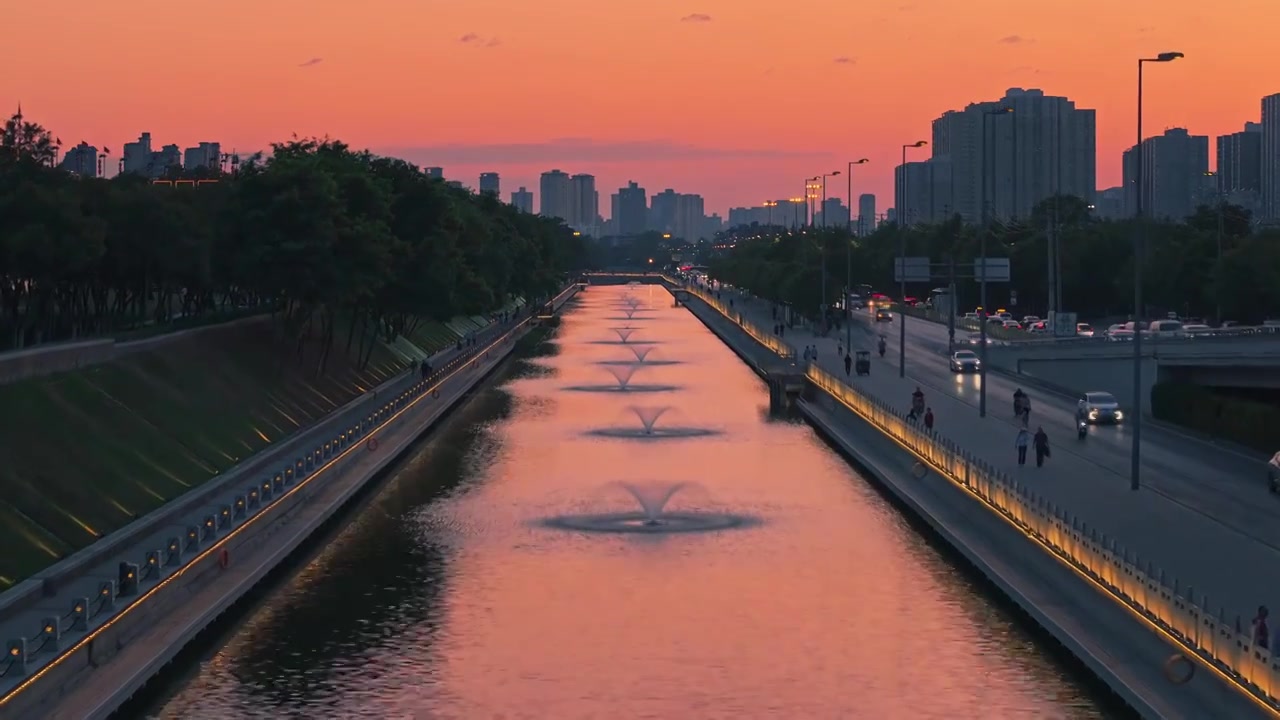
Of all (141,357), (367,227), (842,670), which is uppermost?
(367,227)

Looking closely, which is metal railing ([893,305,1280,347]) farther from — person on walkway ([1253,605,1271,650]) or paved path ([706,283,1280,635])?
person on walkway ([1253,605,1271,650])

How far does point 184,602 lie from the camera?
35.9 metres

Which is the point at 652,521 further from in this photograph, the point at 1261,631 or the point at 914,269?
the point at 914,269

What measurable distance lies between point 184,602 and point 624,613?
9396 millimetres

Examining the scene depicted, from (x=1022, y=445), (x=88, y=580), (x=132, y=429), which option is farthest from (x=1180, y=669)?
(x=132, y=429)

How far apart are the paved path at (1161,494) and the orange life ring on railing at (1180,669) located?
3.81 m

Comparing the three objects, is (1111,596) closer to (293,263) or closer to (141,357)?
(141,357)

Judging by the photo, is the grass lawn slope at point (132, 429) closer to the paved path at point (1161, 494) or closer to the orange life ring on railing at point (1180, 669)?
the orange life ring on railing at point (1180, 669)

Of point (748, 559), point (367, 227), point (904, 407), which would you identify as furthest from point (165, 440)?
point (904, 407)

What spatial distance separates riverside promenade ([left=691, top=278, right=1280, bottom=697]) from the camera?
33.1 metres

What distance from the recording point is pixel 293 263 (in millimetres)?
75875

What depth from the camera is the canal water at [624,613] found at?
3038 cm

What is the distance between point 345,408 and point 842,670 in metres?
46.7

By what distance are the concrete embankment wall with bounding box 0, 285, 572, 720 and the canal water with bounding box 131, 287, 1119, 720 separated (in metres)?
0.72
